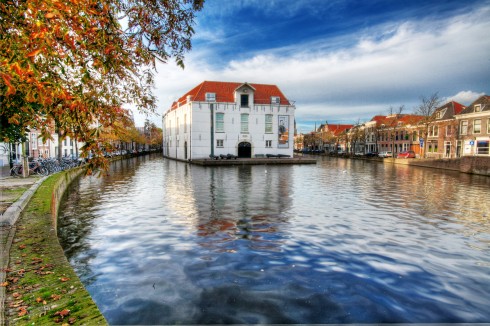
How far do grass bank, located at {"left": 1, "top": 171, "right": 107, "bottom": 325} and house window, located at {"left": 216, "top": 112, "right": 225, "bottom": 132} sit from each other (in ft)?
145

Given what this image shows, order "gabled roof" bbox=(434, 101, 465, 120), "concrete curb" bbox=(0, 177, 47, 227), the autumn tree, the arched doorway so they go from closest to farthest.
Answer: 1. the autumn tree
2. "concrete curb" bbox=(0, 177, 47, 227)
3. the arched doorway
4. "gabled roof" bbox=(434, 101, 465, 120)

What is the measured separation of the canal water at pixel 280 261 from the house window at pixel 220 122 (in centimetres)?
3733

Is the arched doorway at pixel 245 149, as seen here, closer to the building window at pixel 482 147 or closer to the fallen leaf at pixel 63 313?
the building window at pixel 482 147

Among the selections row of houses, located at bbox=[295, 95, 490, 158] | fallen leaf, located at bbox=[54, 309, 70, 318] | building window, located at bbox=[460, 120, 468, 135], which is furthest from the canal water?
building window, located at bbox=[460, 120, 468, 135]

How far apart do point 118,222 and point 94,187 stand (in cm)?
1045

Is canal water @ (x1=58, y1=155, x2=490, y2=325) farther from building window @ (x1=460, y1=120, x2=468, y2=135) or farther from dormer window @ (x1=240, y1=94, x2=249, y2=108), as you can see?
building window @ (x1=460, y1=120, x2=468, y2=135)

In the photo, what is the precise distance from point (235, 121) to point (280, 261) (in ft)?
148

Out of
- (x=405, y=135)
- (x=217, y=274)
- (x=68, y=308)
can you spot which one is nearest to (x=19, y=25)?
(x=68, y=308)

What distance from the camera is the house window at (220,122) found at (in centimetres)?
5072

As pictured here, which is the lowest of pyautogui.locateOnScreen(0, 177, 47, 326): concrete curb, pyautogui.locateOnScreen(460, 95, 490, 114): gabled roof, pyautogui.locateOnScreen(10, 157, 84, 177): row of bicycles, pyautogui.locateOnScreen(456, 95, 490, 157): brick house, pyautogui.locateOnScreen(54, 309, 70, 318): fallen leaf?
pyautogui.locateOnScreen(54, 309, 70, 318): fallen leaf

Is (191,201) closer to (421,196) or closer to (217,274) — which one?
(217,274)

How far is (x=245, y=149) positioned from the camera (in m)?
52.5

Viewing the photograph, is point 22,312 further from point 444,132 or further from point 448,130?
point 444,132

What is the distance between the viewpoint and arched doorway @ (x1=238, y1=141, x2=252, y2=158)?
52.2m
